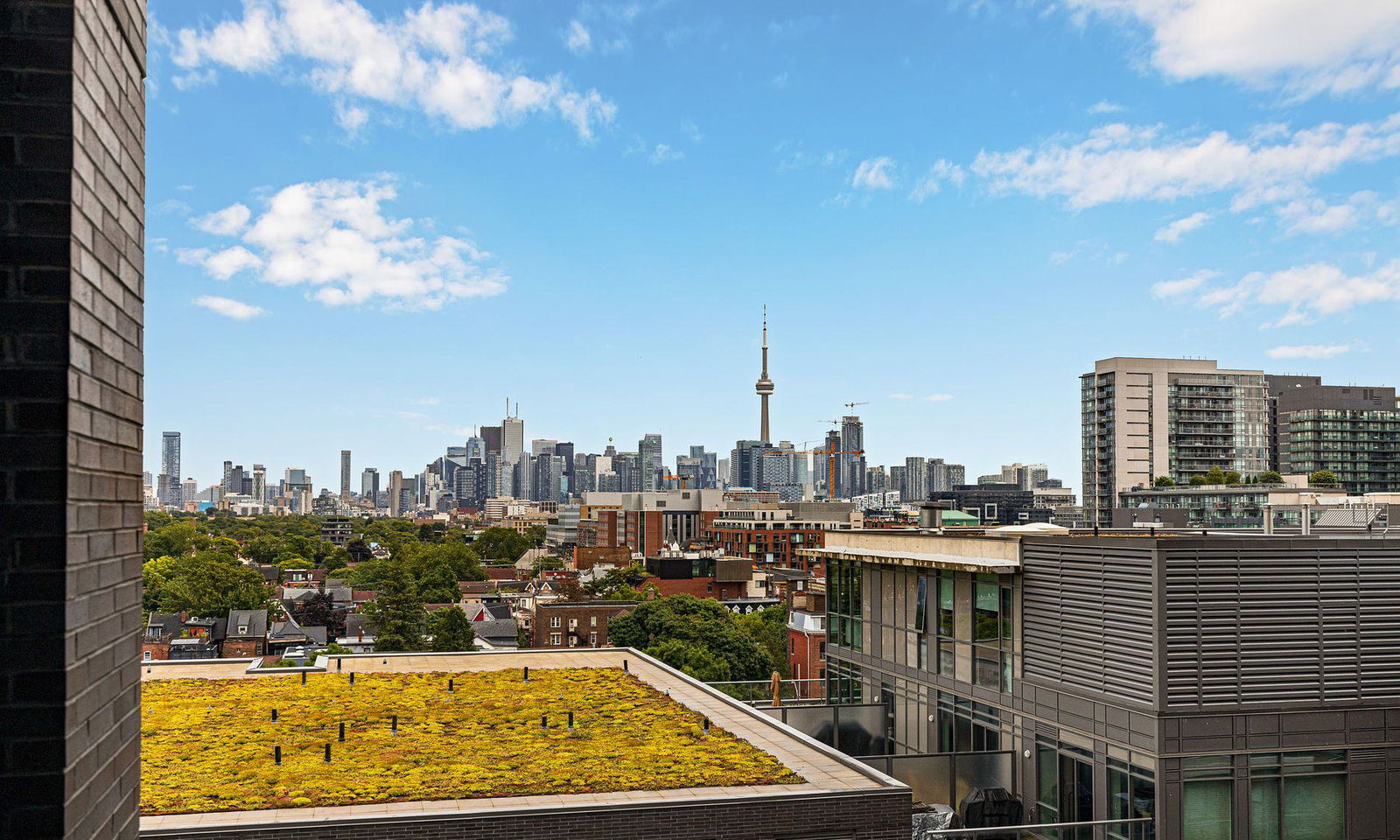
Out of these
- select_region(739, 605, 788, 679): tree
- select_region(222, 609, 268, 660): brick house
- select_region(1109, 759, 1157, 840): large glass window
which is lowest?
select_region(222, 609, 268, 660): brick house

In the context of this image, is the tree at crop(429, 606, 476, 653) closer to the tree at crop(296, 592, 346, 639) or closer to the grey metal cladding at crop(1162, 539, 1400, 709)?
the tree at crop(296, 592, 346, 639)

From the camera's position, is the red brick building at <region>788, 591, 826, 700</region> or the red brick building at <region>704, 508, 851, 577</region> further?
the red brick building at <region>704, 508, 851, 577</region>

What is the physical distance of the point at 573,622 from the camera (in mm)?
113750

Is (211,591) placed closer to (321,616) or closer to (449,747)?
(321,616)

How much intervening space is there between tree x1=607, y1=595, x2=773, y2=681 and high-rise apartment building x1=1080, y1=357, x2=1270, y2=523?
97.0 m

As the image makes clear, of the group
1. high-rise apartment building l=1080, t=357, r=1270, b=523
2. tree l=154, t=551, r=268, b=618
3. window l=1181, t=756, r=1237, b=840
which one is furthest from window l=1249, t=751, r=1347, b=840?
high-rise apartment building l=1080, t=357, r=1270, b=523

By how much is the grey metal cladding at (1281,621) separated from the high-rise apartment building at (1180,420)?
6002 inches

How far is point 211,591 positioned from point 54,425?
13484cm

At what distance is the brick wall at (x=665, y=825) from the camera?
1745 cm

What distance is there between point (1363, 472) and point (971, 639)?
171002 mm

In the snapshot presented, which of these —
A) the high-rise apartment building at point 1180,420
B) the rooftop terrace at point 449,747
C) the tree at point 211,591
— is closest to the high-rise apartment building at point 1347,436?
the high-rise apartment building at point 1180,420

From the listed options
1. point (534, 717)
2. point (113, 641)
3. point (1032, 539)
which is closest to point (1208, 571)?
point (1032, 539)

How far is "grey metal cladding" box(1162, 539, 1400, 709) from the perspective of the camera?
75.3 feet

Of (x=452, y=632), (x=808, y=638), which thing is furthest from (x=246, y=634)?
(x=808, y=638)
